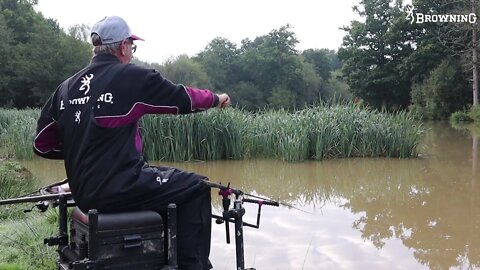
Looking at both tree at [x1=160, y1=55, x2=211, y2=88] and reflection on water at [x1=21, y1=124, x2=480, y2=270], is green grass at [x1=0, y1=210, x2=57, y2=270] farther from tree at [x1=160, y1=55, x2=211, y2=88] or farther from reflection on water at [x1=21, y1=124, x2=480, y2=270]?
tree at [x1=160, y1=55, x2=211, y2=88]

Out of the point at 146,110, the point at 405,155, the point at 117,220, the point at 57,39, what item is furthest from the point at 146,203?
the point at 57,39

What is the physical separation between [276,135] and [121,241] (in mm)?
9025

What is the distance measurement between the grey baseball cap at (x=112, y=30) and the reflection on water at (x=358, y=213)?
7.29 ft

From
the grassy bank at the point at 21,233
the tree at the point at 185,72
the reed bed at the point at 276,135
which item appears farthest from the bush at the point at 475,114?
the grassy bank at the point at 21,233

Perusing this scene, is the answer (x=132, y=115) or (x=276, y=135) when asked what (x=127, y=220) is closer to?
(x=132, y=115)

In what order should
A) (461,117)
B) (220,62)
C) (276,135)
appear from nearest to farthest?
(276,135) < (461,117) < (220,62)

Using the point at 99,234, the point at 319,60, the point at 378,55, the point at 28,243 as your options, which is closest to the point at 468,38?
the point at 378,55

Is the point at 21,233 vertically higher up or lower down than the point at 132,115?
lower down

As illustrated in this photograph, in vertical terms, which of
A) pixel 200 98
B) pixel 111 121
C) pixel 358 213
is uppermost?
pixel 200 98

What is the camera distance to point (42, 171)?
9.68 metres

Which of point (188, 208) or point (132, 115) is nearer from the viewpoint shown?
point (132, 115)

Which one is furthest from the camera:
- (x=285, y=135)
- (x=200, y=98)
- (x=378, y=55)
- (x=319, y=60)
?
(x=319, y=60)

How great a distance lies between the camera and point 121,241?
2.16 metres

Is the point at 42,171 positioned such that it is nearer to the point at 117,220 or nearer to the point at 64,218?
the point at 64,218
